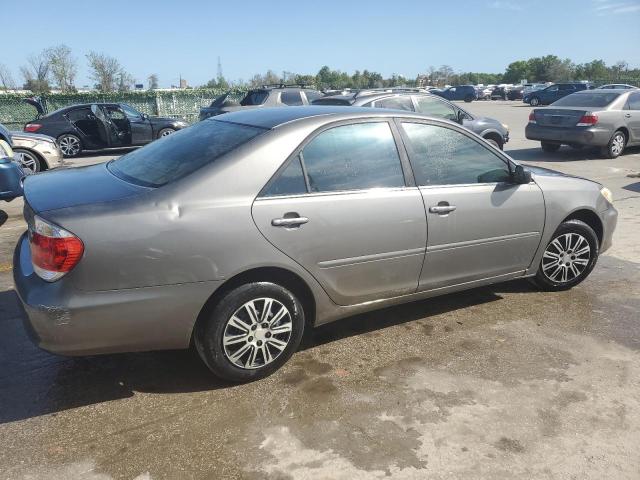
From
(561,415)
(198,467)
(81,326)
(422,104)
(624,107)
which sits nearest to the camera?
(198,467)

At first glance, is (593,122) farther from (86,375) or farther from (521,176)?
(86,375)

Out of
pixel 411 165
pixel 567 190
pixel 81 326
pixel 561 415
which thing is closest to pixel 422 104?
pixel 567 190

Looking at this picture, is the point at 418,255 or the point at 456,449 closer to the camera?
the point at 456,449

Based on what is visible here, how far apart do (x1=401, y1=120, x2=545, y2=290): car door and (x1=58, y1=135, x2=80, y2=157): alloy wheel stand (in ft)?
39.8

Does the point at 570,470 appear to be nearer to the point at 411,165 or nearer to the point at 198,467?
the point at 198,467

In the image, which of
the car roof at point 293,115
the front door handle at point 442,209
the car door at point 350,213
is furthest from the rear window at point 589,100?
the car door at point 350,213

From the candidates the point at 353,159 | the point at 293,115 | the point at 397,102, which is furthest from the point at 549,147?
the point at 293,115

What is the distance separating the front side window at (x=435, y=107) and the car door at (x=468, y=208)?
5823 millimetres

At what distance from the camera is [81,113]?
13664 mm

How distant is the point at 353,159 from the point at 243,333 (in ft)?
4.36

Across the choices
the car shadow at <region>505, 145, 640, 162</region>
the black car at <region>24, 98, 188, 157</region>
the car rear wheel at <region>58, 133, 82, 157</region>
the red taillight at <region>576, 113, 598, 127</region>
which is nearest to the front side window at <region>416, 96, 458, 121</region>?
the car shadow at <region>505, 145, 640, 162</region>

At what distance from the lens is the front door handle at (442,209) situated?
3.68 meters

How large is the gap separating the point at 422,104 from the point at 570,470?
8054mm

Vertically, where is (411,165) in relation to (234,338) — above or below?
above
